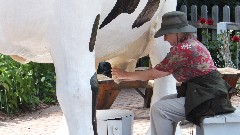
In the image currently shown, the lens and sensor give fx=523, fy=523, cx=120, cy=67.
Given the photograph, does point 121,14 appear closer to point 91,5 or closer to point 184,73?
point 91,5

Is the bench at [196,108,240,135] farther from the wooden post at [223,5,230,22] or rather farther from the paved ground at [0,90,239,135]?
the wooden post at [223,5,230,22]

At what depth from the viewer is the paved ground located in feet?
18.7

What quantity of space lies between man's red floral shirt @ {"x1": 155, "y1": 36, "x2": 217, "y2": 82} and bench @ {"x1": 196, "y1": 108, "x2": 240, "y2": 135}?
0.31 m

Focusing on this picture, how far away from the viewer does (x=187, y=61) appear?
3.22 meters

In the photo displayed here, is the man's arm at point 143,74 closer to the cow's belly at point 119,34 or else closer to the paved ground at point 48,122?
the cow's belly at point 119,34

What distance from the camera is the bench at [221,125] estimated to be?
3143mm

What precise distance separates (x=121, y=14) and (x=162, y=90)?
3.91 feet

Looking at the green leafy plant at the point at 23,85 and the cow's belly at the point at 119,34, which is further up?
the cow's belly at the point at 119,34

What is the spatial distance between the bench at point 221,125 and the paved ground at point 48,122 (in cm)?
190

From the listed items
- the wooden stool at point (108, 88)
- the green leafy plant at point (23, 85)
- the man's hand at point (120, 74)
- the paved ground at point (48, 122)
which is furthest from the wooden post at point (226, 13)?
the man's hand at point (120, 74)

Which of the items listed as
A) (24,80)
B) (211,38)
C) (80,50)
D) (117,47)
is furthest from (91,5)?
(211,38)

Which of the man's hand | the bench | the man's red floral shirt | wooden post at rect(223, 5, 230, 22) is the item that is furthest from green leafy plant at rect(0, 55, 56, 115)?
the bench

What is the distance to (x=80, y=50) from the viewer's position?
2496 mm

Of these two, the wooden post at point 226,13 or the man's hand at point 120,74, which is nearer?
the man's hand at point 120,74
